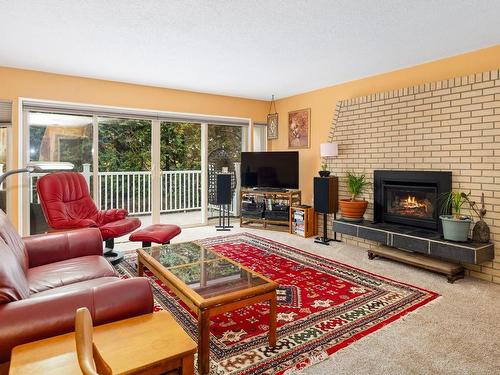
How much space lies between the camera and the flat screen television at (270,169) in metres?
5.47

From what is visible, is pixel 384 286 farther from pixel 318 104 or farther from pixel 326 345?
pixel 318 104

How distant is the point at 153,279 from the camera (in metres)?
3.18

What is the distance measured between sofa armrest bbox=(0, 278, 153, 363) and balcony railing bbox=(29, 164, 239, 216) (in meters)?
4.22

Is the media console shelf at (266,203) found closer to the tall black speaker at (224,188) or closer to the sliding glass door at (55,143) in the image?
the tall black speaker at (224,188)

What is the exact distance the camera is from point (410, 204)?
4008mm

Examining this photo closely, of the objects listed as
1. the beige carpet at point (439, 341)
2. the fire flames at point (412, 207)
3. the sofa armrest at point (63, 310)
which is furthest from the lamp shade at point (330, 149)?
the sofa armrest at point (63, 310)

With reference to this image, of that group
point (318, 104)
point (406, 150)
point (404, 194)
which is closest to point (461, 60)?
point (406, 150)

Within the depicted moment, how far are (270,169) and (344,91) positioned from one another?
173 centimetres

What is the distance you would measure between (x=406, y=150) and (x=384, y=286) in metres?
1.84

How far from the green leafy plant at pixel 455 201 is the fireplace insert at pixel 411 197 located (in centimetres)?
5

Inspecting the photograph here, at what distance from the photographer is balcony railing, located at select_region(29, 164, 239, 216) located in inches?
229

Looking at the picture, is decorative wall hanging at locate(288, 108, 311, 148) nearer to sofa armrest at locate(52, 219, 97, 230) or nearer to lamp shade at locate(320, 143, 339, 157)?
lamp shade at locate(320, 143, 339, 157)

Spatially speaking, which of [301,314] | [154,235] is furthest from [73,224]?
[301,314]

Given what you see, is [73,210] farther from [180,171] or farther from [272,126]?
[272,126]
